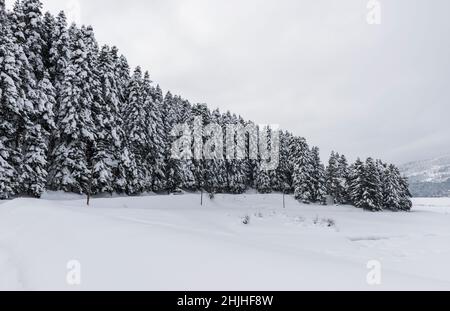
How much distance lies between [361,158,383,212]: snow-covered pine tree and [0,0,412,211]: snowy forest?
0.18m

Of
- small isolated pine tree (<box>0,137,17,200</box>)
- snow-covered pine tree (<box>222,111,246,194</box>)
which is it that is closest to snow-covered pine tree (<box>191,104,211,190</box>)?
snow-covered pine tree (<box>222,111,246,194</box>)

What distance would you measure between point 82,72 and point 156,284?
30.2 meters

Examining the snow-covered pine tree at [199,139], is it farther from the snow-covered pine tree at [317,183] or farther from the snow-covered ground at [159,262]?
the snow-covered ground at [159,262]

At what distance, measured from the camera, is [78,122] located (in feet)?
95.7

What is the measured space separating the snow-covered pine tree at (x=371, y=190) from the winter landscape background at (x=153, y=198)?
25 cm

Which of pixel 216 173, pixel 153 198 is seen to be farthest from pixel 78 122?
pixel 216 173

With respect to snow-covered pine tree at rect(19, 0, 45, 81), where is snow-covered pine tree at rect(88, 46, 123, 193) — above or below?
below

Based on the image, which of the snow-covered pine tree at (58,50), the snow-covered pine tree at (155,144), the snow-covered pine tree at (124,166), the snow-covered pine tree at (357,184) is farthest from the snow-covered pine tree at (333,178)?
the snow-covered pine tree at (58,50)

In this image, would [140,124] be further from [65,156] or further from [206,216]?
[206,216]

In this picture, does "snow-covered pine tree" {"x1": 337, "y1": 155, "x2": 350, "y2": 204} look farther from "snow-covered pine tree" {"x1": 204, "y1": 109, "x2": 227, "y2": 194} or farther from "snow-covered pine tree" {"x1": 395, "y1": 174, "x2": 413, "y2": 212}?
"snow-covered pine tree" {"x1": 204, "y1": 109, "x2": 227, "y2": 194}

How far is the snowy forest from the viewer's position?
949 inches

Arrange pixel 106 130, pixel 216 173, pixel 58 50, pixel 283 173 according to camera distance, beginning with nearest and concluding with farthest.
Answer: pixel 58 50
pixel 106 130
pixel 216 173
pixel 283 173

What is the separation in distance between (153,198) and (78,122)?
11.4 metres

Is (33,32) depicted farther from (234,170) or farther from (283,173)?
(283,173)
